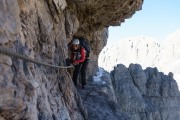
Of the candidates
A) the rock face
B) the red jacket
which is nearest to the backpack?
the red jacket

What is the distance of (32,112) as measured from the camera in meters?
7.38

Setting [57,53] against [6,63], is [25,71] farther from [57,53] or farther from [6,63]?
[57,53]

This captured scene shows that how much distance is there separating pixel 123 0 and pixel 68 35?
134 inches

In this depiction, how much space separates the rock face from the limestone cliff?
1472 inches

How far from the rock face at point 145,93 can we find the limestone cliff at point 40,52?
37391mm

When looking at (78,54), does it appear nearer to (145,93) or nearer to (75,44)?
(75,44)

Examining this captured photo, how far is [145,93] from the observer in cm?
5812

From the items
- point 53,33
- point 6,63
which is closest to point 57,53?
point 53,33

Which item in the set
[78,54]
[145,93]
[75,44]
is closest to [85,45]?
[78,54]

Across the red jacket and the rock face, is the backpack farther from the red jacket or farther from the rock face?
the rock face

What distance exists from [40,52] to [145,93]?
1960 inches

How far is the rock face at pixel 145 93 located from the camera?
54.5m

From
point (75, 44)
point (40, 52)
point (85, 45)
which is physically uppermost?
point (85, 45)

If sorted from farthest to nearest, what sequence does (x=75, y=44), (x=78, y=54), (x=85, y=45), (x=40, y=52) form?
(x=85, y=45)
(x=78, y=54)
(x=75, y=44)
(x=40, y=52)
